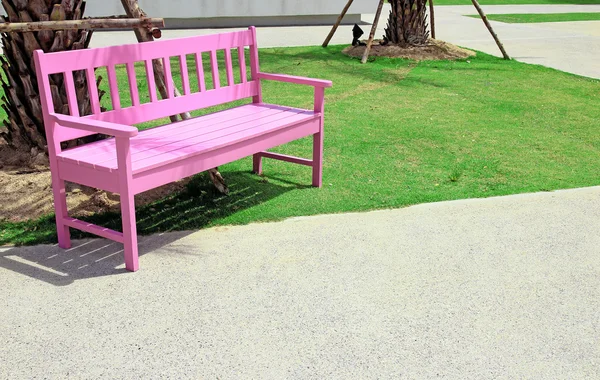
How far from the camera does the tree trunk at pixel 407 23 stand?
12336 millimetres

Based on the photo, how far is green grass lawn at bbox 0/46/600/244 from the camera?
18.3 ft

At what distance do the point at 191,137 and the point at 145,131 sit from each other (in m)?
0.39

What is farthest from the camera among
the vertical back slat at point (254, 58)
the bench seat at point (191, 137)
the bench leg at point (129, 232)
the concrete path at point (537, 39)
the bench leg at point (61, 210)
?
the concrete path at point (537, 39)

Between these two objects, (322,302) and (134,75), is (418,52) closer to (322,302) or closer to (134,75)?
(134,75)

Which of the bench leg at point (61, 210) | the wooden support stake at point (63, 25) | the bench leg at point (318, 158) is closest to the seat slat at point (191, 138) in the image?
the bench leg at point (318, 158)

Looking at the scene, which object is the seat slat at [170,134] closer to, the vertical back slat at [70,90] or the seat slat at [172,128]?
the seat slat at [172,128]

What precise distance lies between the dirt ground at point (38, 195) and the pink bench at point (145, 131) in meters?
0.46

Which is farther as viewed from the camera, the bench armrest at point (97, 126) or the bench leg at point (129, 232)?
the bench leg at point (129, 232)

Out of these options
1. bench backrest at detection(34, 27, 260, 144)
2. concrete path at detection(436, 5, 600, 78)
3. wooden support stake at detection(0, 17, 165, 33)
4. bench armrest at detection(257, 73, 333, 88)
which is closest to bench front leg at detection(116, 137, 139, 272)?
bench backrest at detection(34, 27, 260, 144)

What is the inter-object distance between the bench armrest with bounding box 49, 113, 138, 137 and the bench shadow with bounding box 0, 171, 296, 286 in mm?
830

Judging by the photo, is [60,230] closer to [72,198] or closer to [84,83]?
[72,198]

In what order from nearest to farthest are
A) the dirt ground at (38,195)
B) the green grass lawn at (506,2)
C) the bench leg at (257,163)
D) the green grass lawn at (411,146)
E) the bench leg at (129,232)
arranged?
the bench leg at (129,232)
the dirt ground at (38,195)
the green grass lawn at (411,146)
the bench leg at (257,163)
the green grass lawn at (506,2)

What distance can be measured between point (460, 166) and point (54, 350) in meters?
4.18

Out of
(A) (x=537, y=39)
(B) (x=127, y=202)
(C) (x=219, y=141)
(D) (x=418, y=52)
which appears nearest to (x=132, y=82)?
(C) (x=219, y=141)
